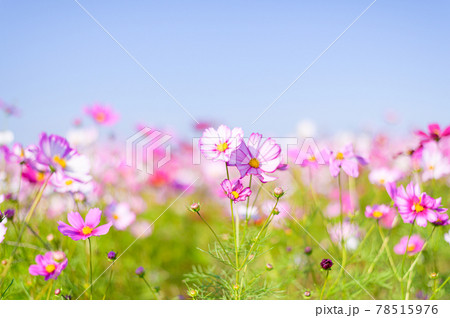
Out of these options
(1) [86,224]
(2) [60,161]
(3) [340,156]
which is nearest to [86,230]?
(1) [86,224]

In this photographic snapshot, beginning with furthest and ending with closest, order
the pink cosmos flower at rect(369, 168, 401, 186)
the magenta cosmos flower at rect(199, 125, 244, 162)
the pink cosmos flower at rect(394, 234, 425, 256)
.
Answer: the pink cosmos flower at rect(369, 168, 401, 186) → the pink cosmos flower at rect(394, 234, 425, 256) → the magenta cosmos flower at rect(199, 125, 244, 162)

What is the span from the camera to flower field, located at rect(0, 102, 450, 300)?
0.70 m

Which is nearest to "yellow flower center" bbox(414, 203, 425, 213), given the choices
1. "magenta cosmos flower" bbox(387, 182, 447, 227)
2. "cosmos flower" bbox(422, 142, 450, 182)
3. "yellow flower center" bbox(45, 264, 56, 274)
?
"magenta cosmos flower" bbox(387, 182, 447, 227)

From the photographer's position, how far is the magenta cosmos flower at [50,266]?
0.68m

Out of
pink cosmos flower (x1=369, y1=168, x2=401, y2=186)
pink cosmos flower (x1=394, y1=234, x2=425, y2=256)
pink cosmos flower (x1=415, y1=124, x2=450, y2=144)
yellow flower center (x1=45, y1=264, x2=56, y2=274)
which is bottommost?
pink cosmos flower (x1=394, y1=234, x2=425, y2=256)

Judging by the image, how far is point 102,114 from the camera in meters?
1.60

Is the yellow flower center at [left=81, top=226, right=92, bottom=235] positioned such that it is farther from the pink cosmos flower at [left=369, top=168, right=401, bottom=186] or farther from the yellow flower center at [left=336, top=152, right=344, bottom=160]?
the pink cosmos flower at [left=369, top=168, right=401, bottom=186]

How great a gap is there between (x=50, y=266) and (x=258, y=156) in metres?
0.44

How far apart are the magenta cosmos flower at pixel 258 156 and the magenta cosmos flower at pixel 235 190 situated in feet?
0.10

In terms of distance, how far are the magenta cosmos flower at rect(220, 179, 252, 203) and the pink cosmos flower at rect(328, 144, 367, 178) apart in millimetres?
261

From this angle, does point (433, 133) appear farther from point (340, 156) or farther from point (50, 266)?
point (50, 266)

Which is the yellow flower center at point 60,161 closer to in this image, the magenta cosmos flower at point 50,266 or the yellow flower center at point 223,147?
the magenta cosmos flower at point 50,266

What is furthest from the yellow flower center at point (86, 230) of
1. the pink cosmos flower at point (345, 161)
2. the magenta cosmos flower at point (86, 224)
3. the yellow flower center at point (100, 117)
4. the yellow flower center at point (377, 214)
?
the yellow flower center at point (100, 117)

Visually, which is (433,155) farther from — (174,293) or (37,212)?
(37,212)
